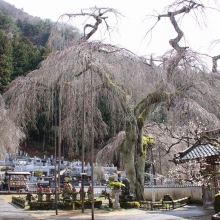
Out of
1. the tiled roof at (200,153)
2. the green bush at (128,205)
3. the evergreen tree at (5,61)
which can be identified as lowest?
the green bush at (128,205)

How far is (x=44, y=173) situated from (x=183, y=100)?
2588 centimetres

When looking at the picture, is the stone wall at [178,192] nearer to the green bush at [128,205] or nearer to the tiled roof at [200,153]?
the green bush at [128,205]

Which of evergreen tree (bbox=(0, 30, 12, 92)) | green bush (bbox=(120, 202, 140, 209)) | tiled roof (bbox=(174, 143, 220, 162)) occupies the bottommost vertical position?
green bush (bbox=(120, 202, 140, 209))

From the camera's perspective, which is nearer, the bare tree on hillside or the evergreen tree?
the bare tree on hillside

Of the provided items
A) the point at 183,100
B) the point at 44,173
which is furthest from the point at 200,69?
the point at 44,173

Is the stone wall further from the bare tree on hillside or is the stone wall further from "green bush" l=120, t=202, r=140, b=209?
the bare tree on hillside

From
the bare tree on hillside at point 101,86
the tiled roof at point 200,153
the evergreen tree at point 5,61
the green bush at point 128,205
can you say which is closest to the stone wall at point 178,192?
the green bush at point 128,205

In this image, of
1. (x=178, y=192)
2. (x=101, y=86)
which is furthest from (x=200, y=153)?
(x=178, y=192)

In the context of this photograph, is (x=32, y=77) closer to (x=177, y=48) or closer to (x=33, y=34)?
(x=177, y=48)

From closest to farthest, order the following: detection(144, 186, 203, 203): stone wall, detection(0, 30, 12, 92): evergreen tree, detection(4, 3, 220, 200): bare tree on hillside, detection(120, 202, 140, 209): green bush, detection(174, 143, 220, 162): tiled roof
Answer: detection(4, 3, 220, 200): bare tree on hillside
detection(174, 143, 220, 162): tiled roof
detection(120, 202, 140, 209): green bush
detection(144, 186, 203, 203): stone wall
detection(0, 30, 12, 92): evergreen tree

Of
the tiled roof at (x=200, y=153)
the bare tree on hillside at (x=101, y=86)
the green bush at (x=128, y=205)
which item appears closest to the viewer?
the bare tree on hillside at (x=101, y=86)

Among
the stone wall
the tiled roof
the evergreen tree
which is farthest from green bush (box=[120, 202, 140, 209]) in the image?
the evergreen tree

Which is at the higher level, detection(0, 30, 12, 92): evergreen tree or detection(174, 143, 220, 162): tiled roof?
detection(0, 30, 12, 92): evergreen tree

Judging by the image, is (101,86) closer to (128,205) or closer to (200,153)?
(200,153)
